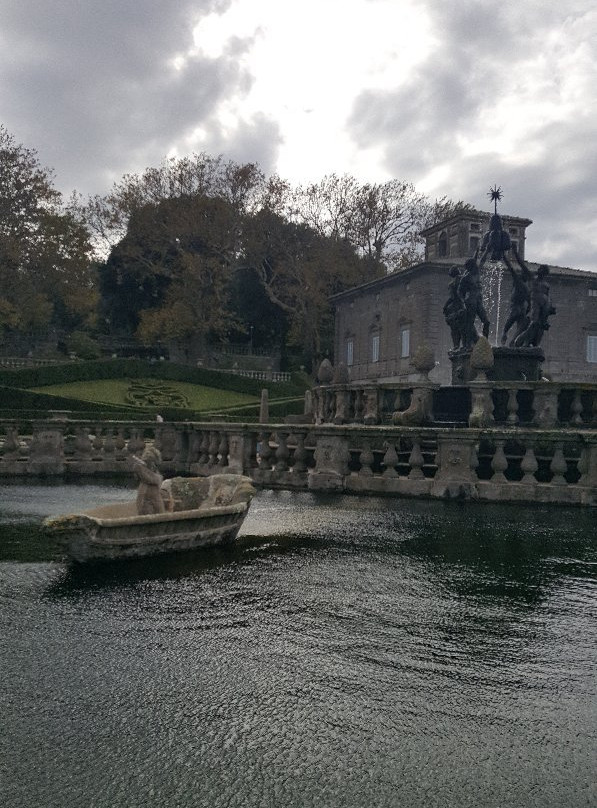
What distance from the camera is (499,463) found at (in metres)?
14.0

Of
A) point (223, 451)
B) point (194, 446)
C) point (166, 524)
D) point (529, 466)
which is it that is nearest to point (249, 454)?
point (223, 451)

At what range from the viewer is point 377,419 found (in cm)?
1847

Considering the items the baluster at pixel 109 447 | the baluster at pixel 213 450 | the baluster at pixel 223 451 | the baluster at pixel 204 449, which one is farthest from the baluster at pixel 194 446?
the baluster at pixel 109 447

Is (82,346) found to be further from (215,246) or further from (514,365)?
(514,365)

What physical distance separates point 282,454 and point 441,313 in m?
32.3

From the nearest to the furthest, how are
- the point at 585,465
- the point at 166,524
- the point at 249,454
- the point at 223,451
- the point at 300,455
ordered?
the point at 166,524 → the point at 585,465 → the point at 300,455 → the point at 249,454 → the point at 223,451

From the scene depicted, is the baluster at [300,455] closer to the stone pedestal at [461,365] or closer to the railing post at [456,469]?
the railing post at [456,469]

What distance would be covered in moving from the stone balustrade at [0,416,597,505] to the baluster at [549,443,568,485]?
0.06 feet

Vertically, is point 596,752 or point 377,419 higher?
point 377,419

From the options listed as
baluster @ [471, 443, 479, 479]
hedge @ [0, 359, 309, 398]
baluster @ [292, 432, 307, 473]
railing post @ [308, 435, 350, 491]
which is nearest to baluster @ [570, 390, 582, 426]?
baluster @ [471, 443, 479, 479]

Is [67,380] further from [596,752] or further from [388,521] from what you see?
[596,752]

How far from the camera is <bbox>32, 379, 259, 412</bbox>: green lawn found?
144 feet

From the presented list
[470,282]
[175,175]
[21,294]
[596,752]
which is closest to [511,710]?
[596,752]

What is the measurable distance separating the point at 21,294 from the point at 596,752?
5109 centimetres
